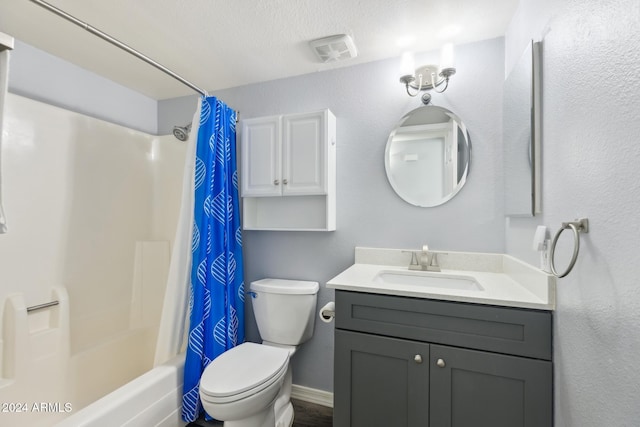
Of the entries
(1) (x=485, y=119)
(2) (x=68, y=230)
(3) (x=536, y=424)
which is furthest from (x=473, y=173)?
(2) (x=68, y=230)

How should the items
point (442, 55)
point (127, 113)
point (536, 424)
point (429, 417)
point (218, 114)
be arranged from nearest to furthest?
1. point (536, 424)
2. point (429, 417)
3. point (442, 55)
4. point (218, 114)
5. point (127, 113)

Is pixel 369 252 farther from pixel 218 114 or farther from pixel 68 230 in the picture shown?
pixel 68 230

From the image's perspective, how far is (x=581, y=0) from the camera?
2.65ft

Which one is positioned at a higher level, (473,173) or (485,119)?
(485,119)

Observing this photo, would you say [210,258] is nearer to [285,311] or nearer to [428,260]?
[285,311]

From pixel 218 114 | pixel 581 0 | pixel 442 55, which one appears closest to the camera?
pixel 581 0

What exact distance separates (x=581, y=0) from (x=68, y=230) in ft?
8.80

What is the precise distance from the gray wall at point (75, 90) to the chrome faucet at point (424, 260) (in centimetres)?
243

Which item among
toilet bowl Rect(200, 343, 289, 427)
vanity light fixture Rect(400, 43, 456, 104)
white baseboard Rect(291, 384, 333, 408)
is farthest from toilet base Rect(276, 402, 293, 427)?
vanity light fixture Rect(400, 43, 456, 104)

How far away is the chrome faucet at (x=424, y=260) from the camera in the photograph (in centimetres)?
160

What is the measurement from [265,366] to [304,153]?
1.24 metres

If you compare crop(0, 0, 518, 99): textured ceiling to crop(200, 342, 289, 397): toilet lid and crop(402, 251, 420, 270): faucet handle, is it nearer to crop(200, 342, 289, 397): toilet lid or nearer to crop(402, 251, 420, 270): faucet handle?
crop(402, 251, 420, 270): faucet handle

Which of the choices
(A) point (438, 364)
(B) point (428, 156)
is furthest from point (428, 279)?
(B) point (428, 156)

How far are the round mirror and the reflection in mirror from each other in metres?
0.24
